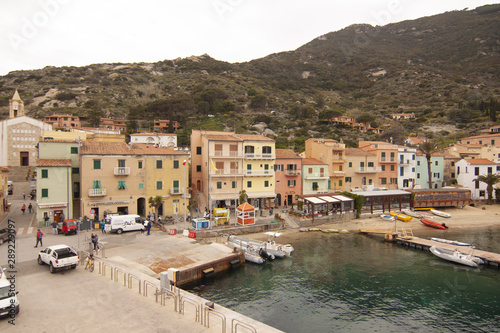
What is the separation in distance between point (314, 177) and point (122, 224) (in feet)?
104

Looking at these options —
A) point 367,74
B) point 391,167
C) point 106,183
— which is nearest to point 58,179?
point 106,183

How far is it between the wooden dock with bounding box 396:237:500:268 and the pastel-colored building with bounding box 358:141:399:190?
22.9 metres

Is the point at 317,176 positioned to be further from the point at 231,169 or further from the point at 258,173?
the point at 231,169

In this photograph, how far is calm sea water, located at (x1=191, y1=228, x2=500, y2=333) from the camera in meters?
17.8

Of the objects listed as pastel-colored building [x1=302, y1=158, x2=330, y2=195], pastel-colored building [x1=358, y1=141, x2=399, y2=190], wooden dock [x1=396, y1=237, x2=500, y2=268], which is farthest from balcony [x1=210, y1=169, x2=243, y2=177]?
pastel-colored building [x1=358, y1=141, x2=399, y2=190]

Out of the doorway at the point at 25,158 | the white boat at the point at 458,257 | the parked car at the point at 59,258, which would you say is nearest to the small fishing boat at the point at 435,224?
the white boat at the point at 458,257

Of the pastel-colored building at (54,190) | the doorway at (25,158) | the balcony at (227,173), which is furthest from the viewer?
the doorway at (25,158)

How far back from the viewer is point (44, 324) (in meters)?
12.8

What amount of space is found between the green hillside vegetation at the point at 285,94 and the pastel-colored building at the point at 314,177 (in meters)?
23.3

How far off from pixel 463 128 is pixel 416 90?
55279mm

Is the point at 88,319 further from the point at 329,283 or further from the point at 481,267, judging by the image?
the point at 481,267

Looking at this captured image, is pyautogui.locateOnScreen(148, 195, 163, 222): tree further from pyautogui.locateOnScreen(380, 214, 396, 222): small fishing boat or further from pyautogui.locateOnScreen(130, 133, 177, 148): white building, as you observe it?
pyautogui.locateOnScreen(130, 133, 177, 148): white building

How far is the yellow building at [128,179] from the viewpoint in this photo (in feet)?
117

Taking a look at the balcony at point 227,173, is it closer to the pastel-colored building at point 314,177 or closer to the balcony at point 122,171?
the balcony at point 122,171
